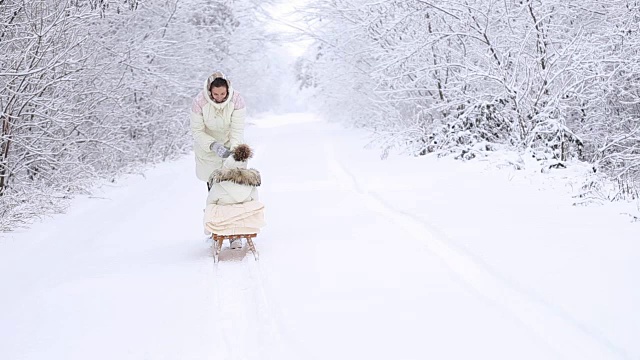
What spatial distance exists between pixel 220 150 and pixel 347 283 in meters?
2.13

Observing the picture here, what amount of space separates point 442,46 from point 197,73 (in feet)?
30.8

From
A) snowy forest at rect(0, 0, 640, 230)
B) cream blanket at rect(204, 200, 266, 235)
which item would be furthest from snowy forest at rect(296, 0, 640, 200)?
cream blanket at rect(204, 200, 266, 235)

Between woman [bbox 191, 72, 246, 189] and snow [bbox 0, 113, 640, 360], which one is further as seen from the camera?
woman [bbox 191, 72, 246, 189]

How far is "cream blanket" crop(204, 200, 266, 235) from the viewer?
582cm

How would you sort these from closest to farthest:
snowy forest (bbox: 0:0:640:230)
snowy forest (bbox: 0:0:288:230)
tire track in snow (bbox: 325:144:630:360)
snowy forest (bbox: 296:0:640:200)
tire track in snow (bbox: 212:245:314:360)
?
tire track in snow (bbox: 325:144:630:360)
tire track in snow (bbox: 212:245:314:360)
snowy forest (bbox: 0:0:288:230)
snowy forest (bbox: 0:0:640:230)
snowy forest (bbox: 296:0:640:200)

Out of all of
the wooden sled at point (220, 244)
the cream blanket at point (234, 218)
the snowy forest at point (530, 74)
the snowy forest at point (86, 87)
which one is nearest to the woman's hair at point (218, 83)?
the cream blanket at point (234, 218)

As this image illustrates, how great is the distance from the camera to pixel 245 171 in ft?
19.8

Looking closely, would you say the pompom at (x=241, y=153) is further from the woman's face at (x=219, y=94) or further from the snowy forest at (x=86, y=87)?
the snowy forest at (x=86, y=87)

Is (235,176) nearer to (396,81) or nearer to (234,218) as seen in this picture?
(234,218)

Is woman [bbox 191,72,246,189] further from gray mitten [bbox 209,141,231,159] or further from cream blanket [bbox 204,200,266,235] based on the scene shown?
cream blanket [bbox 204,200,266,235]

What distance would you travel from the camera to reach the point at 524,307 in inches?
155

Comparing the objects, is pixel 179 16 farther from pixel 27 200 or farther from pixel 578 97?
pixel 578 97

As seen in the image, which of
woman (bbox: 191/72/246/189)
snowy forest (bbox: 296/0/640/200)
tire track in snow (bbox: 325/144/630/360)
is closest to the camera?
tire track in snow (bbox: 325/144/630/360)

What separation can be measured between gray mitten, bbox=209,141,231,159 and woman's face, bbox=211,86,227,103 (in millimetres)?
464
